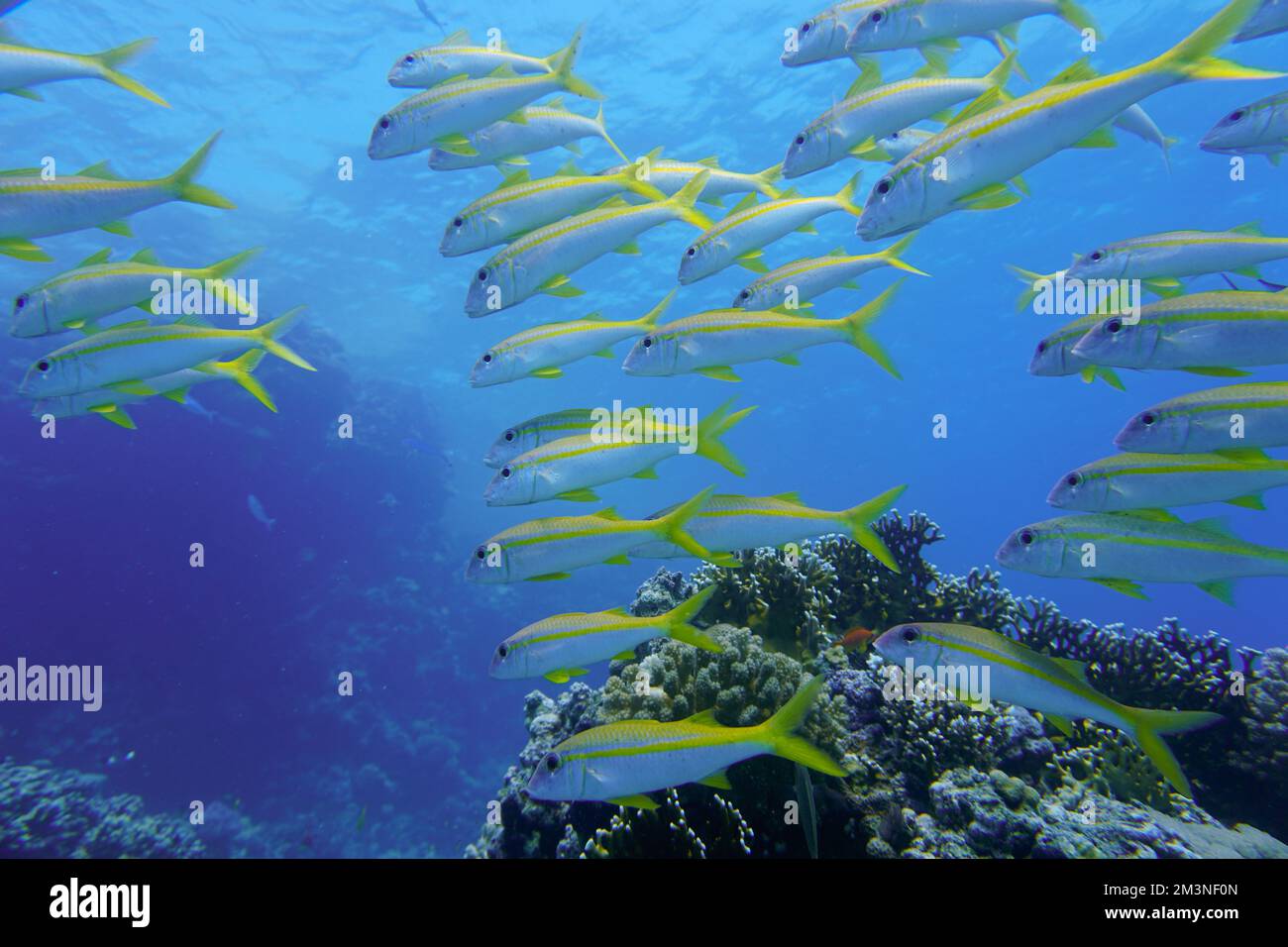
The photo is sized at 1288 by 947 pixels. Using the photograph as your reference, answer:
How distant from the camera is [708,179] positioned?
18.2ft

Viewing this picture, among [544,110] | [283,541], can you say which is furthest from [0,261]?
[544,110]

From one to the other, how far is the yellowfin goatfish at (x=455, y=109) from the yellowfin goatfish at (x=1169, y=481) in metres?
4.86

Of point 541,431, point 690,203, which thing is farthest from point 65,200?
point 690,203

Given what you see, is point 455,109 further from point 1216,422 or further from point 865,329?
point 1216,422

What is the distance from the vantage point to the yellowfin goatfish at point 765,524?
3936 millimetres

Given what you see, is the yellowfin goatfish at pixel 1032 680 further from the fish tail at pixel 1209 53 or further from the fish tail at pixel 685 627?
the fish tail at pixel 1209 53

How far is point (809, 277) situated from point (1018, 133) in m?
1.89

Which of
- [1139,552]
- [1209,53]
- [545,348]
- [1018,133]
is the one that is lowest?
[1139,552]

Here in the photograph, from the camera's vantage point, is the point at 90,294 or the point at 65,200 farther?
the point at 90,294

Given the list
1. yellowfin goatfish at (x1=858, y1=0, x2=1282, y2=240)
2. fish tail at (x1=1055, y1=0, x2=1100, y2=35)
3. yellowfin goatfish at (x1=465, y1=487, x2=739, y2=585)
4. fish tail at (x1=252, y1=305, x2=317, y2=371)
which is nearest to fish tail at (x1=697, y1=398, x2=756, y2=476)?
yellowfin goatfish at (x1=465, y1=487, x2=739, y2=585)

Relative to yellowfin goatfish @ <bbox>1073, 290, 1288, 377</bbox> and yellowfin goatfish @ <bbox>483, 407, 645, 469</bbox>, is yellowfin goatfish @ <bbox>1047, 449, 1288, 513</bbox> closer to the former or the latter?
yellowfin goatfish @ <bbox>1073, 290, 1288, 377</bbox>
